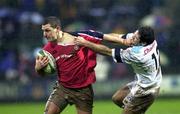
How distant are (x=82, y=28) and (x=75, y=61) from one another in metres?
9.53

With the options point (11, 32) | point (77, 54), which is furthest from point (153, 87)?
point (11, 32)

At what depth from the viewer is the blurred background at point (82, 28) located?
2138 cm

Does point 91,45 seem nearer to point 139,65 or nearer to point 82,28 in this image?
point 139,65

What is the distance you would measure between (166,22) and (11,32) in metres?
4.53

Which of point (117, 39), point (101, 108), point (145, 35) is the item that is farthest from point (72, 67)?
point (101, 108)

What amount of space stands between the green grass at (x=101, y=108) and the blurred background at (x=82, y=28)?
393 mm

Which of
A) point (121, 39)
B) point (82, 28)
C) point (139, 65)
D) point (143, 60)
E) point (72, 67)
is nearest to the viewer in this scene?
point (143, 60)

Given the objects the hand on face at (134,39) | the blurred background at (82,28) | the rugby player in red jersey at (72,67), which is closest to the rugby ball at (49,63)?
the rugby player in red jersey at (72,67)

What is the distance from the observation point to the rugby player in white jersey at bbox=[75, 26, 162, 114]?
1233 centimetres

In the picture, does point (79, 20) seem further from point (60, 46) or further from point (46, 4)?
point (60, 46)

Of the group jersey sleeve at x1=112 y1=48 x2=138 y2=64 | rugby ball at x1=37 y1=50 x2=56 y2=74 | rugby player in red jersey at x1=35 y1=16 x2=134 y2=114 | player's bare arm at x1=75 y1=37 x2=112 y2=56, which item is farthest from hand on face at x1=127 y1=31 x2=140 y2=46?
rugby ball at x1=37 y1=50 x2=56 y2=74

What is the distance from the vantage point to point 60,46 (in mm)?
12805

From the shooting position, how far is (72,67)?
12.8 metres

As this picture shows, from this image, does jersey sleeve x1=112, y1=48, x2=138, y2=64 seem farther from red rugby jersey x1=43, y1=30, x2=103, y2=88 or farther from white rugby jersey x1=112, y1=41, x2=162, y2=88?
red rugby jersey x1=43, y1=30, x2=103, y2=88
